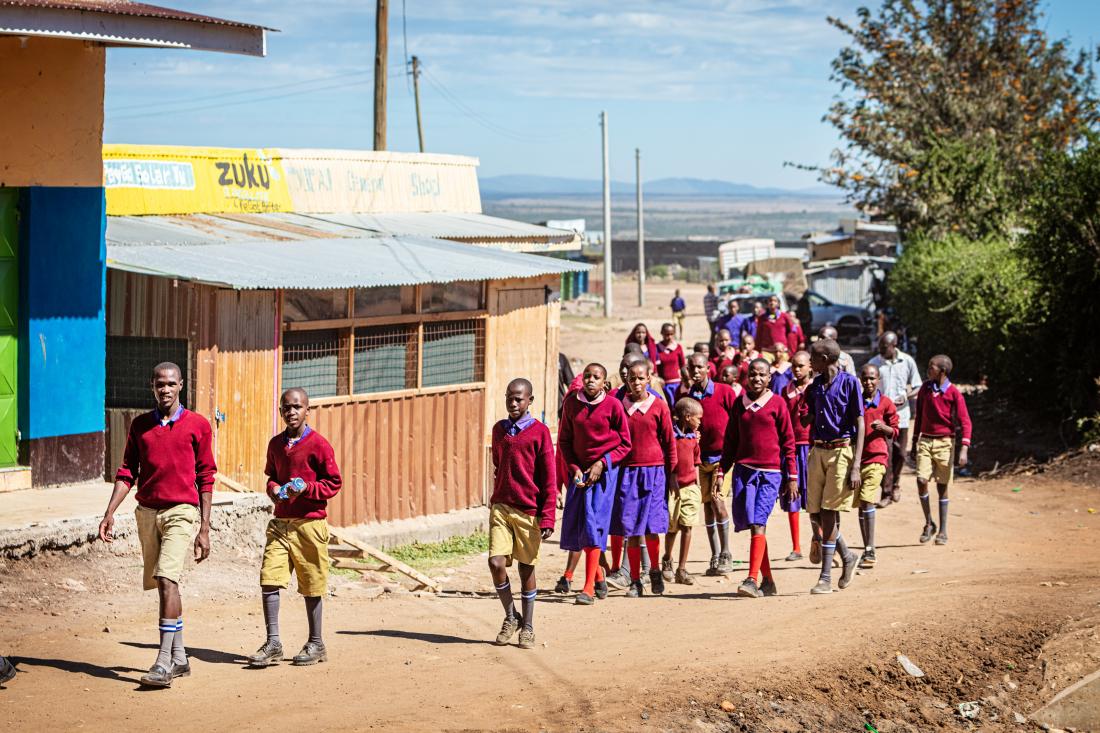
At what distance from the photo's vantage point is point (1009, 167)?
3694 centimetres

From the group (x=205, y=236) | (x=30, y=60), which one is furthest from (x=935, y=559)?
(x=30, y=60)

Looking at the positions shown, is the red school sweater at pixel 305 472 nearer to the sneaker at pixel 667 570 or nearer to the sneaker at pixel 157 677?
the sneaker at pixel 157 677

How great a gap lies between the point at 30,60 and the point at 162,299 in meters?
2.39

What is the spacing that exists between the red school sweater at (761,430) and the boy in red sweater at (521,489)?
223cm

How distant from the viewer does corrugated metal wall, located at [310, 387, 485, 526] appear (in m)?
13.6

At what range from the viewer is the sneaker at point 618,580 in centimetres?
1128

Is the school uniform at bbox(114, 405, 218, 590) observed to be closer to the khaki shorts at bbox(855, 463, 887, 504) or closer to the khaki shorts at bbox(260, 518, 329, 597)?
the khaki shorts at bbox(260, 518, 329, 597)

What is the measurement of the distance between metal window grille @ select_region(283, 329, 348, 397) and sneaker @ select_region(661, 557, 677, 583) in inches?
147

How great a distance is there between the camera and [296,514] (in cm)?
830

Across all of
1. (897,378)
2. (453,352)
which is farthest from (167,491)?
(897,378)

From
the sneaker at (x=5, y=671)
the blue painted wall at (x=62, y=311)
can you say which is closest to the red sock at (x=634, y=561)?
the blue painted wall at (x=62, y=311)

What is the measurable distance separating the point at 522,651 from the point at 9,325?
16.2 feet

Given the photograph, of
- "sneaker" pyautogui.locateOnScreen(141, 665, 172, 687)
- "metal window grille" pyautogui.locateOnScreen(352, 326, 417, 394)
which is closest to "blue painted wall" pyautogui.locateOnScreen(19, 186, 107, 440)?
"metal window grille" pyautogui.locateOnScreen(352, 326, 417, 394)

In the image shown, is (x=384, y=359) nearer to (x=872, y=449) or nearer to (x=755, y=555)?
(x=755, y=555)
